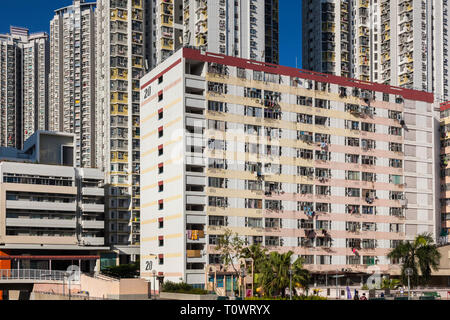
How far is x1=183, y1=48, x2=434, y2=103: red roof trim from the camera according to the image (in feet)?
296

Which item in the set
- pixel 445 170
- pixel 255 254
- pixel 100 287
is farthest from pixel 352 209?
pixel 100 287

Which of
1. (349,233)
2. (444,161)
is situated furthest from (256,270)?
(444,161)

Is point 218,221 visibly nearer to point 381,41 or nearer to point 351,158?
point 351,158

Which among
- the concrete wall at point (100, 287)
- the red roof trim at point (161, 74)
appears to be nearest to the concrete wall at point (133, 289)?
the concrete wall at point (100, 287)

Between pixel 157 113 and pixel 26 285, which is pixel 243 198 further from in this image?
pixel 26 285

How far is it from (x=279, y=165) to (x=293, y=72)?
1425 cm

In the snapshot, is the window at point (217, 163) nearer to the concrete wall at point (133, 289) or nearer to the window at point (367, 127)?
the concrete wall at point (133, 289)

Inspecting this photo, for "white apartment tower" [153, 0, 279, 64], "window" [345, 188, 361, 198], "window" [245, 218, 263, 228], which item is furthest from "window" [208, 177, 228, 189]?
"white apartment tower" [153, 0, 279, 64]

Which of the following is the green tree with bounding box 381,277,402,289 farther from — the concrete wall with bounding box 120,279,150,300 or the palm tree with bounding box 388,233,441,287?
the concrete wall with bounding box 120,279,150,300

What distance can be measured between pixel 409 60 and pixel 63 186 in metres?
77.1

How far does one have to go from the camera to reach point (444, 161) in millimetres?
110938

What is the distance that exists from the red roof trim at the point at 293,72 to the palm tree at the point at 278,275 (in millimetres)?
32143

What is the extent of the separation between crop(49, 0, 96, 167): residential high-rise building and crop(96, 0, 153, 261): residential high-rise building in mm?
35884

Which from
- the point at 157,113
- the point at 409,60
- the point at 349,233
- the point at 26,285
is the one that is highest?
the point at 409,60
